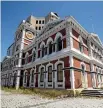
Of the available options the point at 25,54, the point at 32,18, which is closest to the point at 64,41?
the point at 25,54

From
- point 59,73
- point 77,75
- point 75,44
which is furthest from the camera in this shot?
point 75,44

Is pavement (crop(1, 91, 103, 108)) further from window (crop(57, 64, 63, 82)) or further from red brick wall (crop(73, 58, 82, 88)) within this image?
window (crop(57, 64, 63, 82))

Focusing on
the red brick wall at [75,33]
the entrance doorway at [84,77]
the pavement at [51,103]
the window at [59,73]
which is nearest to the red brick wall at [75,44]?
the red brick wall at [75,33]

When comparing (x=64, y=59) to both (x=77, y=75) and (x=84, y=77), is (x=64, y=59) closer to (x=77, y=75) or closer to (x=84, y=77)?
(x=77, y=75)

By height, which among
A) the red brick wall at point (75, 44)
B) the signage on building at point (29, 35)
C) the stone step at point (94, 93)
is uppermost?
the signage on building at point (29, 35)

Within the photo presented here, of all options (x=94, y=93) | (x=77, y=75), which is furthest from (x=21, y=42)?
(x=94, y=93)

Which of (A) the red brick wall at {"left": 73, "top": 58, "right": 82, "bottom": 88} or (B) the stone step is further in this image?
(A) the red brick wall at {"left": 73, "top": 58, "right": 82, "bottom": 88}

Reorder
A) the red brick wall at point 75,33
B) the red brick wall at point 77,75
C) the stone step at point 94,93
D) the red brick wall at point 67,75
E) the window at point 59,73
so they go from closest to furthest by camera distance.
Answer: the stone step at point 94,93 < the red brick wall at point 67,75 < the red brick wall at point 77,75 < the window at point 59,73 < the red brick wall at point 75,33

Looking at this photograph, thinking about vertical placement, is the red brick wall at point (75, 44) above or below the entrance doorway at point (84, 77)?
above

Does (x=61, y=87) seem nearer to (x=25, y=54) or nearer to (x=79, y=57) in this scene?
(x=79, y=57)

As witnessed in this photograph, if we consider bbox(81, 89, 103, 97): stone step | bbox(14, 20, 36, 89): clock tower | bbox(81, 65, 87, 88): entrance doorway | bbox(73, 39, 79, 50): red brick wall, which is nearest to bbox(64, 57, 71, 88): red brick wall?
bbox(81, 89, 103, 97): stone step

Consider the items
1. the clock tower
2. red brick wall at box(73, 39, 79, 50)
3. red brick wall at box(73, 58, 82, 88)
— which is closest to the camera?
red brick wall at box(73, 58, 82, 88)

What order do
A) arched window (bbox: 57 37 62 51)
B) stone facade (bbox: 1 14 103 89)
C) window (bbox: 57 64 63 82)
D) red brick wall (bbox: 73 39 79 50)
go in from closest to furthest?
stone facade (bbox: 1 14 103 89) → window (bbox: 57 64 63 82) → red brick wall (bbox: 73 39 79 50) → arched window (bbox: 57 37 62 51)

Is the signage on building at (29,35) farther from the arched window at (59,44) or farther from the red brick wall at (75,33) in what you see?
the red brick wall at (75,33)
